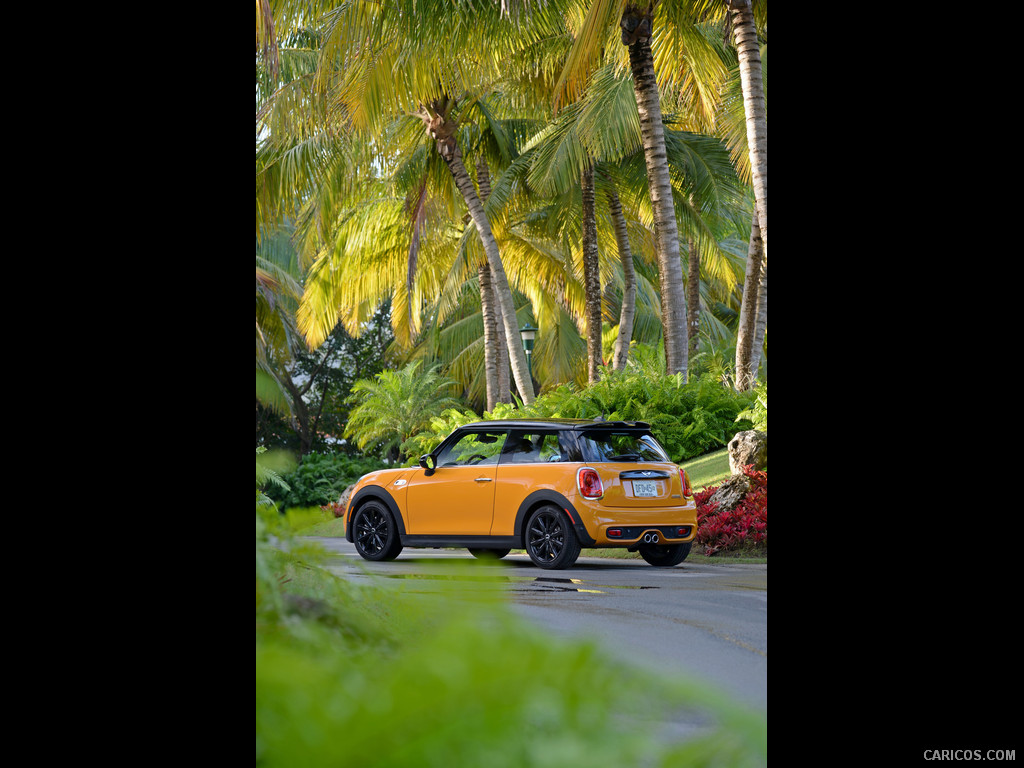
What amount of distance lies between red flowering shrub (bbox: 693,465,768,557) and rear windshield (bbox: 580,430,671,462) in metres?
1.17

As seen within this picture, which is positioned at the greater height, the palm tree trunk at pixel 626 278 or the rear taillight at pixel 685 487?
the palm tree trunk at pixel 626 278

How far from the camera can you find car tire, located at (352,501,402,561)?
6914 millimetres

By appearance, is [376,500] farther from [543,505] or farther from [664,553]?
[664,553]

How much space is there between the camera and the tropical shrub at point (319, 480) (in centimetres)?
1095

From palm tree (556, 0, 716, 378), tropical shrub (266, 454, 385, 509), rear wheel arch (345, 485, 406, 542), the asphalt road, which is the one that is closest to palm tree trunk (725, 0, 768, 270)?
palm tree (556, 0, 716, 378)

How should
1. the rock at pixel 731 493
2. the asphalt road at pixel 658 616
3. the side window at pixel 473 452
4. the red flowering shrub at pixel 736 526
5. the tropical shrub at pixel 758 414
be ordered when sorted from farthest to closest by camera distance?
1. the tropical shrub at pixel 758 414
2. the rock at pixel 731 493
3. the red flowering shrub at pixel 736 526
4. the side window at pixel 473 452
5. the asphalt road at pixel 658 616

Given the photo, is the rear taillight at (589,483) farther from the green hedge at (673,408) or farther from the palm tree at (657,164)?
the palm tree at (657,164)

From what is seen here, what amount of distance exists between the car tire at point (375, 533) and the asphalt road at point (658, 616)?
128 inches

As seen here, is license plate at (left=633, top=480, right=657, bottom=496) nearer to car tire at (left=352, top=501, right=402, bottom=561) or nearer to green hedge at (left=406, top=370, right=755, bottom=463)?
car tire at (left=352, top=501, right=402, bottom=561)

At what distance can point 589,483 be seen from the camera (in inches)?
253

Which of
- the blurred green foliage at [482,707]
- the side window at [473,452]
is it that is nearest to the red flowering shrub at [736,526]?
the side window at [473,452]
